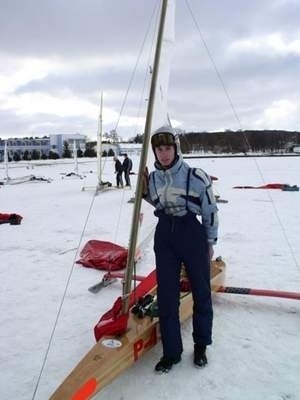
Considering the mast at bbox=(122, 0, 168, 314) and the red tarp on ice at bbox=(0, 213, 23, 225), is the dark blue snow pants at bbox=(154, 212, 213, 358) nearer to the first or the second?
the mast at bbox=(122, 0, 168, 314)

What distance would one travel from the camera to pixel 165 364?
2857mm

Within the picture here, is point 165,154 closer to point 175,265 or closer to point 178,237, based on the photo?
point 178,237

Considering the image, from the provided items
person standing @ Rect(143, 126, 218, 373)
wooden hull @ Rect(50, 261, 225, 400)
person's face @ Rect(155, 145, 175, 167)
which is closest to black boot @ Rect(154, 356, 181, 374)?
person standing @ Rect(143, 126, 218, 373)

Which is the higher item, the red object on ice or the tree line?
the tree line

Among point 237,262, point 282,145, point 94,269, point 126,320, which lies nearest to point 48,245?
point 94,269

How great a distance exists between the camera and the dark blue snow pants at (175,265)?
2.81 m

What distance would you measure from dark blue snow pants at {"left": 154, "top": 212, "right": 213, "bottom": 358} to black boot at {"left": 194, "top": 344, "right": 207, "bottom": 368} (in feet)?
0.40

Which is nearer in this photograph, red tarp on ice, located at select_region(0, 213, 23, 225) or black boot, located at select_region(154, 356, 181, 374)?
black boot, located at select_region(154, 356, 181, 374)

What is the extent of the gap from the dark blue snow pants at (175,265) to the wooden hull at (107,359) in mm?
154

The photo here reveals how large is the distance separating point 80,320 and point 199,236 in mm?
1641

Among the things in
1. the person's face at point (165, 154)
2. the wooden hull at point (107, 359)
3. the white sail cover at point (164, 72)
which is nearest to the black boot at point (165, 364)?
the wooden hull at point (107, 359)

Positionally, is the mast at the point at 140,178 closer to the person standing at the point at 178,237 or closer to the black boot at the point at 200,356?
the person standing at the point at 178,237

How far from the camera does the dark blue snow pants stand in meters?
2.81

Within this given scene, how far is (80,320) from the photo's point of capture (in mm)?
3850
